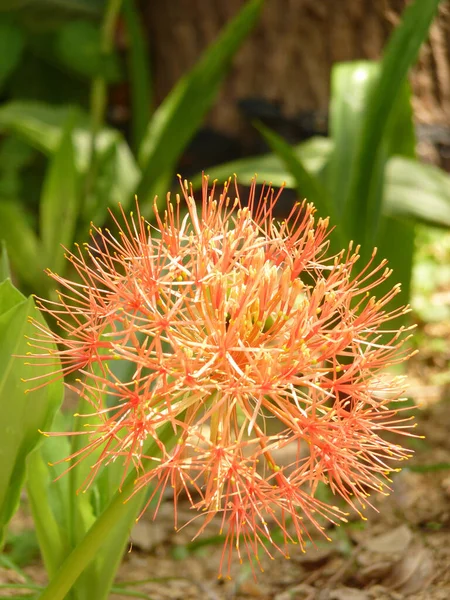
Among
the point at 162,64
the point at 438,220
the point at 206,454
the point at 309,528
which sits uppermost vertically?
the point at 162,64

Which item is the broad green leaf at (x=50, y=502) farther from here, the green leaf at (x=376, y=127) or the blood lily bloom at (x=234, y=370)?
the green leaf at (x=376, y=127)

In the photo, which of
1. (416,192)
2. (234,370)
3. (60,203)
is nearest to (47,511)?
(234,370)

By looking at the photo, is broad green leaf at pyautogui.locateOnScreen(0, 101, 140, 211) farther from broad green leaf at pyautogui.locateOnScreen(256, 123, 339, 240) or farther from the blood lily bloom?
the blood lily bloom

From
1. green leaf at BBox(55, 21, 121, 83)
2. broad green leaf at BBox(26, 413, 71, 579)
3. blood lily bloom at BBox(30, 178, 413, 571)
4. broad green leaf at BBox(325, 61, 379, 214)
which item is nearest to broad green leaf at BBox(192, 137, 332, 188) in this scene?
broad green leaf at BBox(325, 61, 379, 214)

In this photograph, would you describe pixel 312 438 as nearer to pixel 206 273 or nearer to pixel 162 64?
pixel 206 273

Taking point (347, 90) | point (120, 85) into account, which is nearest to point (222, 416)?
point (347, 90)

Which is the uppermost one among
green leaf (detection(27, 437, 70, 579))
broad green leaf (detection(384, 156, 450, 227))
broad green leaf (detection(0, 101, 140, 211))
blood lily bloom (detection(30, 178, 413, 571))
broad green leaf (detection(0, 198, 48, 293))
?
broad green leaf (detection(384, 156, 450, 227))

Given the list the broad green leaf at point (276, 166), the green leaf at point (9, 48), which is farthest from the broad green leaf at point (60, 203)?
the green leaf at point (9, 48)
